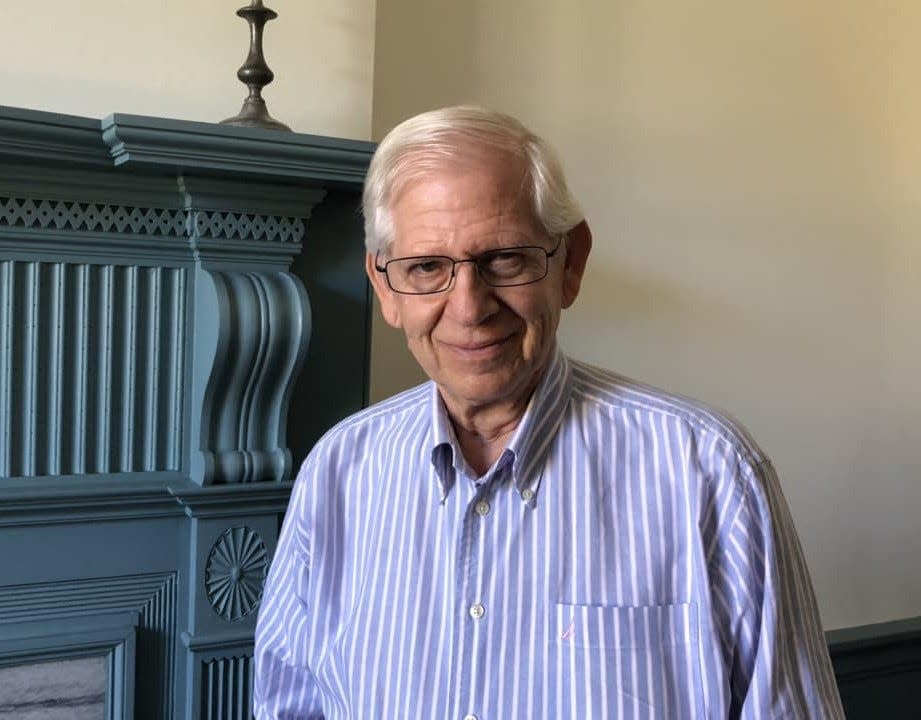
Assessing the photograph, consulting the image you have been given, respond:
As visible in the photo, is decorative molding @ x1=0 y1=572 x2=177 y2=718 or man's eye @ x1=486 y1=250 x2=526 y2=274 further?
decorative molding @ x1=0 y1=572 x2=177 y2=718

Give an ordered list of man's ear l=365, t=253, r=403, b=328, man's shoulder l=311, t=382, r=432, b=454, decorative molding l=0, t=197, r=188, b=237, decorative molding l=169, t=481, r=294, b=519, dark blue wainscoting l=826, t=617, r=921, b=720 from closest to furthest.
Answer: man's ear l=365, t=253, r=403, b=328, man's shoulder l=311, t=382, r=432, b=454, decorative molding l=0, t=197, r=188, b=237, decorative molding l=169, t=481, r=294, b=519, dark blue wainscoting l=826, t=617, r=921, b=720

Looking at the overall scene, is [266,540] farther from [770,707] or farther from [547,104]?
[547,104]

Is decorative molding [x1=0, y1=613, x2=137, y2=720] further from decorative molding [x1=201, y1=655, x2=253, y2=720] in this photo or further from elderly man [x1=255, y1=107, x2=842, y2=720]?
elderly man [x1=255, y1=107, x2=842, y2=720]

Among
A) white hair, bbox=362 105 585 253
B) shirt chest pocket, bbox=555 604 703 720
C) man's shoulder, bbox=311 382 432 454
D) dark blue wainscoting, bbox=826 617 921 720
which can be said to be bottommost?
dark blue wainscoting, bbox=826 617 921 720

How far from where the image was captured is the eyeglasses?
41.2 inches

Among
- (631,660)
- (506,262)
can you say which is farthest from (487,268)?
(631,660)

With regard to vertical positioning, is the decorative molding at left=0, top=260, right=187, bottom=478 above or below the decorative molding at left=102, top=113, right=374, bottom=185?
below

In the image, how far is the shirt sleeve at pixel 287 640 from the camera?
50.4 inches

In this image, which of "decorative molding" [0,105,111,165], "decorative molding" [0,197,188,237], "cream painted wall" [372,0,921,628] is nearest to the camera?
"decorative molding" [0,105,111,165]

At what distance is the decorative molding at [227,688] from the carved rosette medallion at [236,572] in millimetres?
78

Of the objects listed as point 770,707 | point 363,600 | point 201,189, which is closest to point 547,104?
point 201,189

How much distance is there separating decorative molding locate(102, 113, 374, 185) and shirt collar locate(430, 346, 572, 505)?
1.80ft

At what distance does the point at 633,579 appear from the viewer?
106 cm

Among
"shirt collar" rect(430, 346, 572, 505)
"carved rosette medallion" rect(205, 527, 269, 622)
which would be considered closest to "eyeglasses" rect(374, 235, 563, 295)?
"shirt collar" rect(430, 346, 572, 505)
